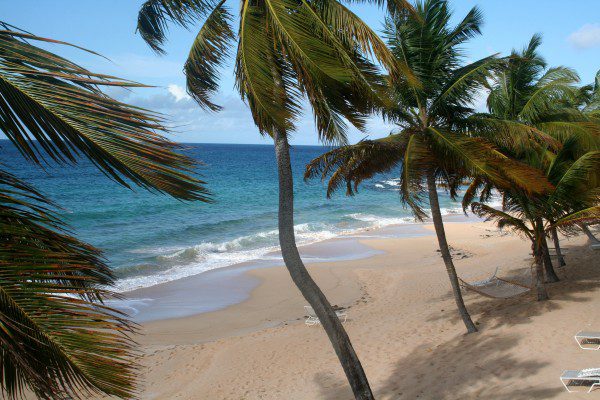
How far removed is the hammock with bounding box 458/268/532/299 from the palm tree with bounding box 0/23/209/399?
30.0 feet

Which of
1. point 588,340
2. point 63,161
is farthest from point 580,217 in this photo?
point 63,161

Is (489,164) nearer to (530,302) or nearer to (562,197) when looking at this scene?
(562,197)

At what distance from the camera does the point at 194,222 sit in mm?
28688

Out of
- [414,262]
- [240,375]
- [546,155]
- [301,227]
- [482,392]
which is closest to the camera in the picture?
[482,392]

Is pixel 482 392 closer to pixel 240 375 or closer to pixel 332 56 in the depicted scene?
pixel 240 375

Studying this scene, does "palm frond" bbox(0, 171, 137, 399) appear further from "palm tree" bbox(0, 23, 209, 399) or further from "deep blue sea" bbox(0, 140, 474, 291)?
"deep blue sea" bbox(0, 140, 474, 291)

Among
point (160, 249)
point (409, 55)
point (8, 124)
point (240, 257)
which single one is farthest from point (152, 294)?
point (8, 124)

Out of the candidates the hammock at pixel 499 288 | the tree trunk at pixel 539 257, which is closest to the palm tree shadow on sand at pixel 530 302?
the tree trunk at pixel 539 257

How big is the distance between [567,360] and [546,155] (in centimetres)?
453

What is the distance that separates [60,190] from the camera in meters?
41.9

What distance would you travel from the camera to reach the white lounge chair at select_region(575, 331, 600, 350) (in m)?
7.28

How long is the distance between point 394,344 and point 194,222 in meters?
20.6

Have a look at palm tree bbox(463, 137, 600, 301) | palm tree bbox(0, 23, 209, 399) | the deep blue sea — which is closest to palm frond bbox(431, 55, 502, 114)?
palm tree bbox(463, 137, 600, 301)

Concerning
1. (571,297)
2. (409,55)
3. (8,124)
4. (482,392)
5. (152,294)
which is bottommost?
(152,294)
